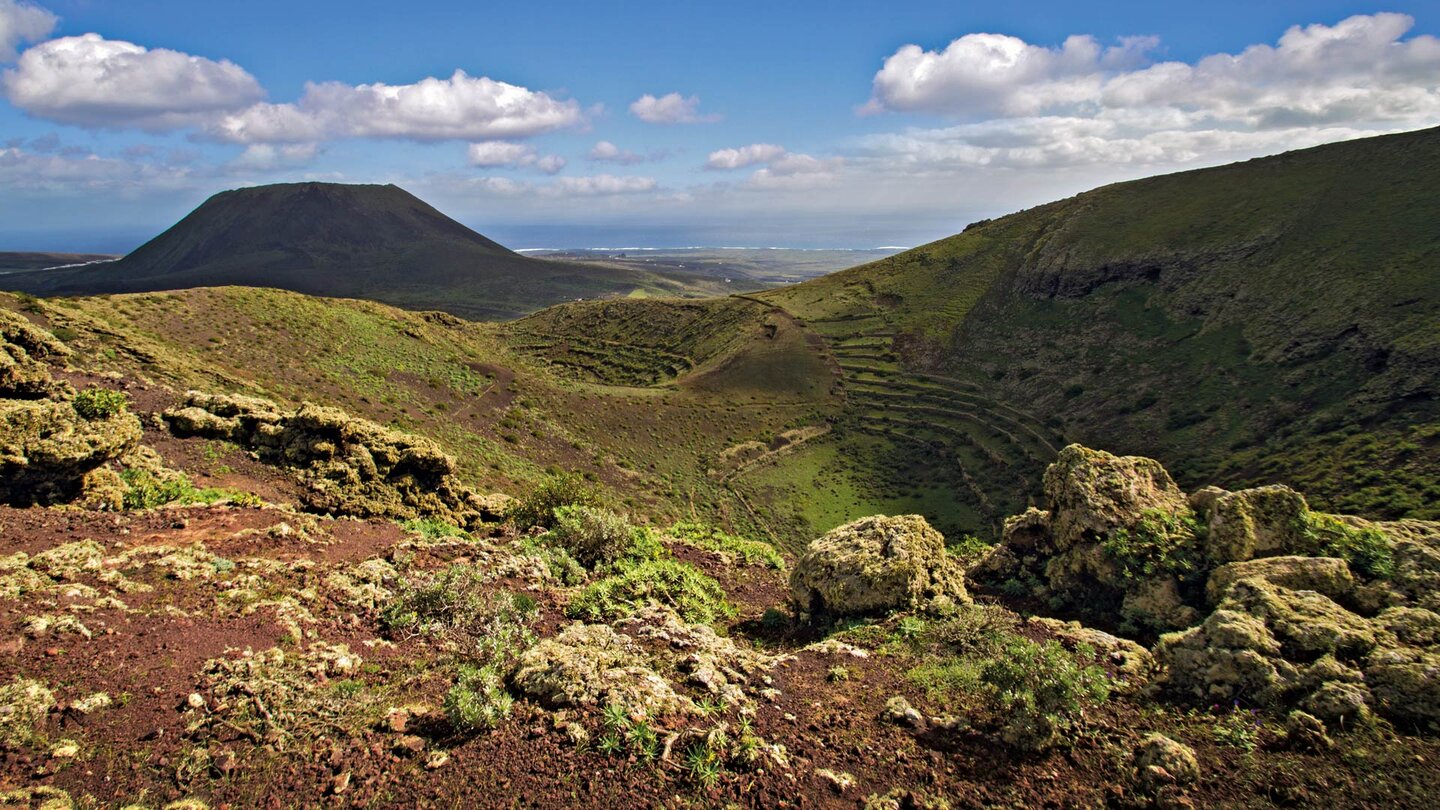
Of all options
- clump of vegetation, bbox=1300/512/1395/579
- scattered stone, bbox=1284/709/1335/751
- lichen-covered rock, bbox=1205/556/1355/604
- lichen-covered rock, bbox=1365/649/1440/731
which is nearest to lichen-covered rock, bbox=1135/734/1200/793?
scattered stone, bbox=1284/709/1335/751

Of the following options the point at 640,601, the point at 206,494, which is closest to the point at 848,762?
the point at 640,601

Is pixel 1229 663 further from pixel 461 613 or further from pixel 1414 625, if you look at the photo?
pixel 461 613

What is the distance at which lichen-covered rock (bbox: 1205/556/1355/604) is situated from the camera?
10.2 metres

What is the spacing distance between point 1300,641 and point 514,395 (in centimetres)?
5257

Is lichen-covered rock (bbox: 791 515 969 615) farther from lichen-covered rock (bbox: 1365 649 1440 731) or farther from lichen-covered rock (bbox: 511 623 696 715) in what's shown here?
lichen-covered rock (bbox: 1365 649 1440 731)

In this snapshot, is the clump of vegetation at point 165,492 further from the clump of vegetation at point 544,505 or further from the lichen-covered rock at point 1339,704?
the lichen-covered rock at point 1339,704

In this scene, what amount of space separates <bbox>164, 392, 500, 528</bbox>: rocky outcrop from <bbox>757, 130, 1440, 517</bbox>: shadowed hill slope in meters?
39.8

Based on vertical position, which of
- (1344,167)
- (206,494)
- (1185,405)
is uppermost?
(1344,167)

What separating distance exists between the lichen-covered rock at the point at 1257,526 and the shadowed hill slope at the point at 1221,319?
24340 millimetres

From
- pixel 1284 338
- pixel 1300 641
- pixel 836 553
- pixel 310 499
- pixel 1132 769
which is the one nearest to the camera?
pixel 1132 769

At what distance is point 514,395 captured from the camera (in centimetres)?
5438

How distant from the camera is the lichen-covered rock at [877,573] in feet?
41.2

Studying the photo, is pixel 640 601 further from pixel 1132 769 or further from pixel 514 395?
pixel 514 395

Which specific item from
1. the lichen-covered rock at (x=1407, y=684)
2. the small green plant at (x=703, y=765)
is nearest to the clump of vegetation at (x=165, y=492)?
the small green plant at (x=703, y=765)
